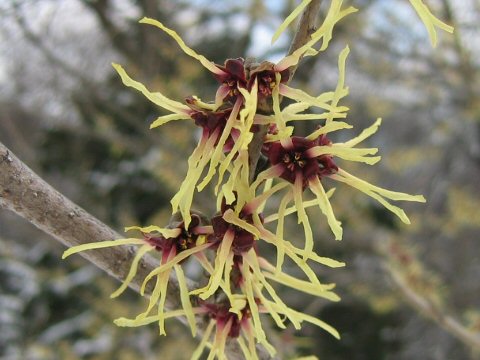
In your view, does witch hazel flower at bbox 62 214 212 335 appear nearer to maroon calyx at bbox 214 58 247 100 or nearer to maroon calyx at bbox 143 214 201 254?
maroon calyx at bbox 143 214 201 254

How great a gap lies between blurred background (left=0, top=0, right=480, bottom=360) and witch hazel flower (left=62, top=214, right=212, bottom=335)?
51.7 inches

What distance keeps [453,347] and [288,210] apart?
11.4ft

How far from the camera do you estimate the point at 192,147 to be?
8.13ft

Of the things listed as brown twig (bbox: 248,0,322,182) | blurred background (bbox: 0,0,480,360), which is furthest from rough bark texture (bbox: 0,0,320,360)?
blurred background (bbox: 0,0,480,360)

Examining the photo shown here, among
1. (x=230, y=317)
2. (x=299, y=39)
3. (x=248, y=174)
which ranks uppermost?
(x=299, y=39)

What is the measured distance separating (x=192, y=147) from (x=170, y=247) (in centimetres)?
203

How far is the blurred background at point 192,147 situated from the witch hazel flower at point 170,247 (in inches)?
51.7

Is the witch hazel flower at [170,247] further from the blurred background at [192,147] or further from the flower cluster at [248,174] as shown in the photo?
the blurred background at [192,147]

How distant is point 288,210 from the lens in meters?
0.47

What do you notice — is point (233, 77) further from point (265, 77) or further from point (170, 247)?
point (170, 247)

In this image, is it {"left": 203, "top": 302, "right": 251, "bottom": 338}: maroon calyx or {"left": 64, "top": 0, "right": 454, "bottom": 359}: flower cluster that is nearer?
{"left": 64, "top": 0, "right": 454, "bottom": 359}: flower cluster

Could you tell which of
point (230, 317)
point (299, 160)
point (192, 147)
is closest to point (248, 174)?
point (299, 160)

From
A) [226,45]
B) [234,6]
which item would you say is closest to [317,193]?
[234,6]

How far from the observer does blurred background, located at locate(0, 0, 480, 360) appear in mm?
2445
